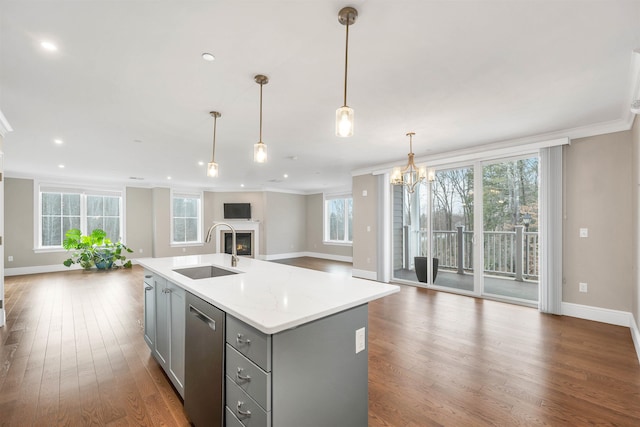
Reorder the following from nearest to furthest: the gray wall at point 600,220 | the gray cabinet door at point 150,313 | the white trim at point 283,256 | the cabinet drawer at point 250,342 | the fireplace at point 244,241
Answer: the cabinet drawer at point 250,342, the gray cabinet door at point 150,313, the gray wall at point 600,220, the white trim at point 283,256, the fireplace at point 244,241

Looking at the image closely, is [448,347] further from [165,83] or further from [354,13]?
[165,83]

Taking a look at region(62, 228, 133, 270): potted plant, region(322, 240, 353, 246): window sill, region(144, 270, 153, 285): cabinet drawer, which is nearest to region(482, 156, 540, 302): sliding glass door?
region(322, 240, 353, 246): window sill

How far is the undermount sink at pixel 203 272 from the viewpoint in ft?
8.67

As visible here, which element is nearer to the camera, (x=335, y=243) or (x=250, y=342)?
(x=250, y=342)

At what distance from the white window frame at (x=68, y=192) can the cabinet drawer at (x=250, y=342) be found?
8.52 metres

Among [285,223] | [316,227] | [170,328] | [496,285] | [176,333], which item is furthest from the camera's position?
[316,227]

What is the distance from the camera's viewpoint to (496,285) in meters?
5.02

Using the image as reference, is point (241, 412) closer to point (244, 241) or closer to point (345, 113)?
point (345, 113)

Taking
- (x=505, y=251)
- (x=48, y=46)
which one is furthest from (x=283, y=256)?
(x=48, y=46)

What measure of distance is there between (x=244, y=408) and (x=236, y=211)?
868cm

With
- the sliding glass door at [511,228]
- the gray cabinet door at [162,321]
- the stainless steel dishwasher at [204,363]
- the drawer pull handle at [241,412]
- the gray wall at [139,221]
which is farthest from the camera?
the gray wall at [139,221]

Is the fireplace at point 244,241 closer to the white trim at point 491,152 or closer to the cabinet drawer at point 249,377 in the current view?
the white trim at point 491,152

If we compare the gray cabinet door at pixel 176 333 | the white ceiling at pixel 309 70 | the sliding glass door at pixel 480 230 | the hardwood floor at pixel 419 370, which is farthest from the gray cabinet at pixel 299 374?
the sliding glass door at pixel 480 230

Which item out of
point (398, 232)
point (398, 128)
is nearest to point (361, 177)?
point (398, 232)
